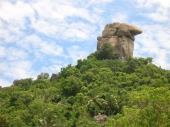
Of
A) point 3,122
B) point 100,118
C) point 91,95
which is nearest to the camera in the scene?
point 3,122

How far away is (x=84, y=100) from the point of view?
34531mm

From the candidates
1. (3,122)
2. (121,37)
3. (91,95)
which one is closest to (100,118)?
(91,95)

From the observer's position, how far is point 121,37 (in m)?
50.8

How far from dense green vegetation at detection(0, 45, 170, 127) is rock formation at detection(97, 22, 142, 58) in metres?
1.83

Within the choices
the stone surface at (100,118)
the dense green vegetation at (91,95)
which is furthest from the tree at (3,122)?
the stone surface at (100,118)

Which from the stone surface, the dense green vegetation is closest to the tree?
the dense green vegetation

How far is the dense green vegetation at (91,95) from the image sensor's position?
2191 cm

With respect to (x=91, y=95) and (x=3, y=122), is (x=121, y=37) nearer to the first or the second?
(x=91, y=95)

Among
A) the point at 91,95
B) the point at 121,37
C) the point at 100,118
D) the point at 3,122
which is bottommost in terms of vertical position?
the point at 3,122

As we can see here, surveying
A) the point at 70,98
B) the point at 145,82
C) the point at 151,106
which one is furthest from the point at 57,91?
the point at 151,106

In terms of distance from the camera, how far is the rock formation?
165ft

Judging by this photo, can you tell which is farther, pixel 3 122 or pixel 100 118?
pixel 100 118

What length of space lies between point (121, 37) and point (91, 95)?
1684 cm

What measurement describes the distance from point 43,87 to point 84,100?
886 centimetres
